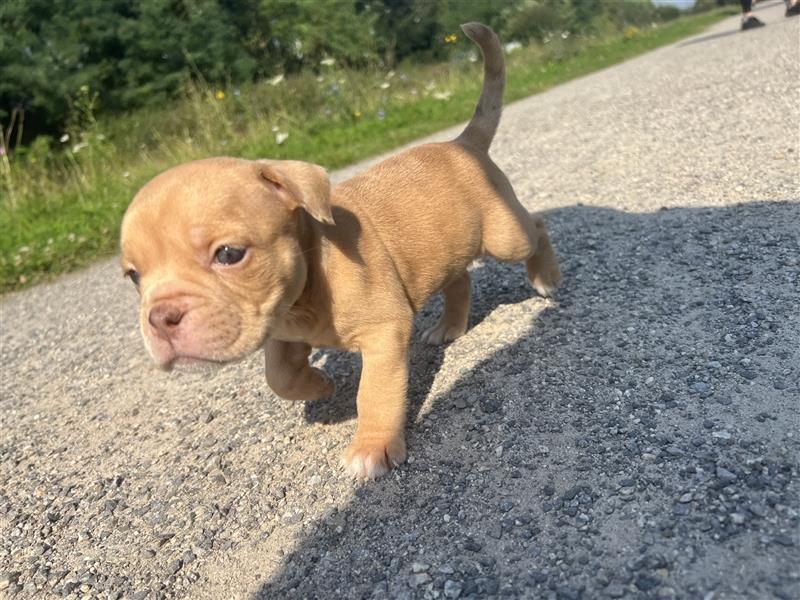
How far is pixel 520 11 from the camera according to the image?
91.9 feet

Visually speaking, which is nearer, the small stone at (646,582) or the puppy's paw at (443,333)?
the small stone at (646,582)

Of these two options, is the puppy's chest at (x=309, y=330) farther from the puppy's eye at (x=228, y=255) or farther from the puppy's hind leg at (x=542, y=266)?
the puppy's hind leg at (x=542, y=266)

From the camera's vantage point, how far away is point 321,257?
2.92 m

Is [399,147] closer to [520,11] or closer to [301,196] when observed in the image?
[301,196]

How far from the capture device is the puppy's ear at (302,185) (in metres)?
2.65

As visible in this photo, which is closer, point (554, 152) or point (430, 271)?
point (430, 271)

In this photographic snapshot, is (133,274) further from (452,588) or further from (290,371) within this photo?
(452,588)

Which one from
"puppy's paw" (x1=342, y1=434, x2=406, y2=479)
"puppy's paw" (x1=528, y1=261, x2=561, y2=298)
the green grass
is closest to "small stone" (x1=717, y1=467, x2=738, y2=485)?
"puppy's paw" (x1=342, y1=434, x2=406, y2=479)

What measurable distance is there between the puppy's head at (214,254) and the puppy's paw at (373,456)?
0.70 metres

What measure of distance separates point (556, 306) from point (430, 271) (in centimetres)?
103

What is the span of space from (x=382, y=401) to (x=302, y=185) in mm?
1020

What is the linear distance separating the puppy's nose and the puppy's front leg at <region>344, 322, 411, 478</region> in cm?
89

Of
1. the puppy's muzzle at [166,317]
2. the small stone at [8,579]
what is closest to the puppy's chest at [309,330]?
the puppy's muzzle at [166,317]

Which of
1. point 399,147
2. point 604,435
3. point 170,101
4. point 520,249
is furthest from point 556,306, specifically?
point 170,101
